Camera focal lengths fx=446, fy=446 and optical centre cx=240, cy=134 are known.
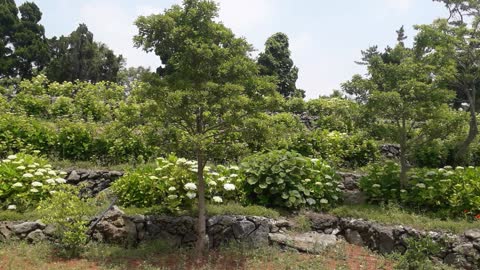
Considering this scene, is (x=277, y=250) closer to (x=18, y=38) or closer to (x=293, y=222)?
(x=293, y=222)

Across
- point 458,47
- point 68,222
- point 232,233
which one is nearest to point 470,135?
point 458,47

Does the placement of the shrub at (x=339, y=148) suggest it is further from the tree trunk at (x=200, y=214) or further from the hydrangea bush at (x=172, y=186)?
the tree trunk at (x=200, y=214)

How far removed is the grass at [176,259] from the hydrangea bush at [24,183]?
96 cm

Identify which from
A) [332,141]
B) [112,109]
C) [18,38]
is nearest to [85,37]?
[18,38]

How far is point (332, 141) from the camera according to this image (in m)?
10.4

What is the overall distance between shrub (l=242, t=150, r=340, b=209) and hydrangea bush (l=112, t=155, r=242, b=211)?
0.34 meters

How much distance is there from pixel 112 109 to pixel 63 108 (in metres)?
1.31

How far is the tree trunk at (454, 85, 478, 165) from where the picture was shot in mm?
9164

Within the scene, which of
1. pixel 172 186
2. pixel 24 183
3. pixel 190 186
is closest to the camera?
pixel 190 186

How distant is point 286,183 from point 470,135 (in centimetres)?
427

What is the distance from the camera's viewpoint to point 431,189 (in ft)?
25.8

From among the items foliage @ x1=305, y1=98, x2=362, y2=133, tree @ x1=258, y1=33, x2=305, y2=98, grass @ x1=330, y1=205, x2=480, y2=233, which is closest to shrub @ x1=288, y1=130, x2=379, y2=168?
foliage @ x1=305, y1=98, x2=362, y2=133

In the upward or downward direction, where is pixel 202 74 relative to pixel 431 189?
upward

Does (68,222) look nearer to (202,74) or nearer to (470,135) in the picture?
(202,74)
